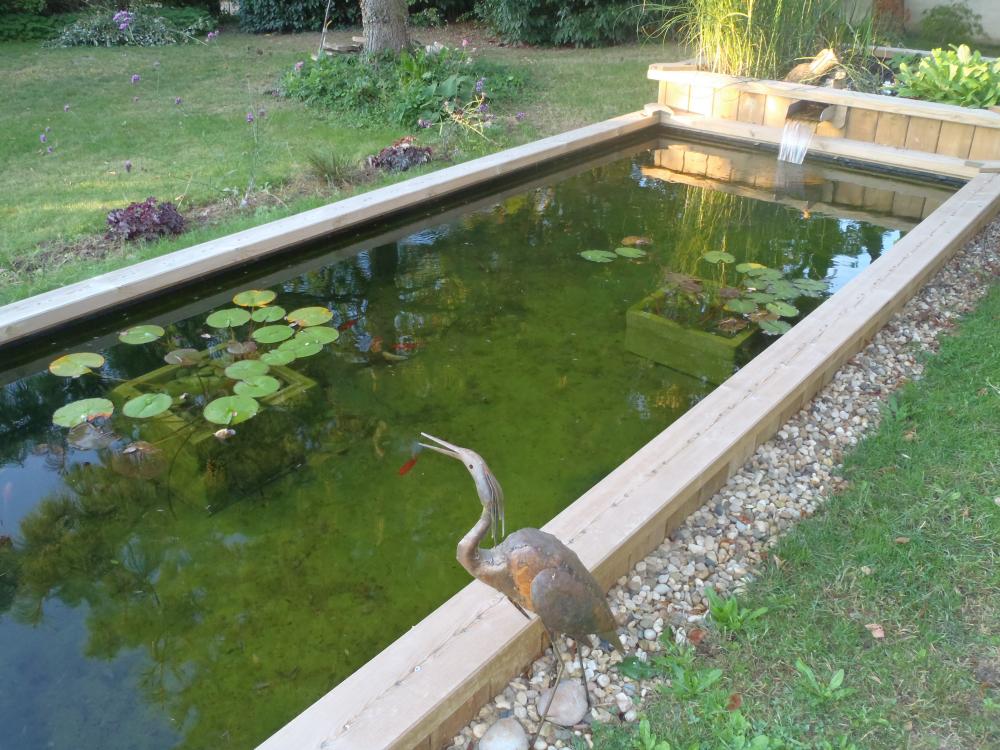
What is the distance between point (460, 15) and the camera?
12.0 metres

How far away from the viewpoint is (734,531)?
256 centimetres

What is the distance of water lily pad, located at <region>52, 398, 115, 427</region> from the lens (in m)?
3.15

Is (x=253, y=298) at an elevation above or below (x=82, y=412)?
above

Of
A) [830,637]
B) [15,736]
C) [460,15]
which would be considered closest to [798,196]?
[830,637]

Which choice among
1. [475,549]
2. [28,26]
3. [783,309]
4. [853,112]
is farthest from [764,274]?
[28,26]

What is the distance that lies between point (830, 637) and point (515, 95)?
6281mm

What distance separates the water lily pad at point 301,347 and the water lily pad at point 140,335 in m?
0.59

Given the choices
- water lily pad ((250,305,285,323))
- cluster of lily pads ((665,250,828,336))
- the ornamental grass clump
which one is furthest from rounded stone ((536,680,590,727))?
the ornamental grass clump

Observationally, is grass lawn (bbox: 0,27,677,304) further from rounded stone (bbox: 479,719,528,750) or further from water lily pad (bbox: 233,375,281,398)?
rounded stone (bbox: 479,719,528,750)

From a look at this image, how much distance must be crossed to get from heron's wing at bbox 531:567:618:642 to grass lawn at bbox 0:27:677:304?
3.17m

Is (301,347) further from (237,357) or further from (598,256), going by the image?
(598,256)

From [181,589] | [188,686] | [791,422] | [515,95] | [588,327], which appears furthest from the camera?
Answer: [515,95]

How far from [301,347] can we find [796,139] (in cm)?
447

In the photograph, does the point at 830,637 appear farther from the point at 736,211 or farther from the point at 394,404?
the point at 736,211
